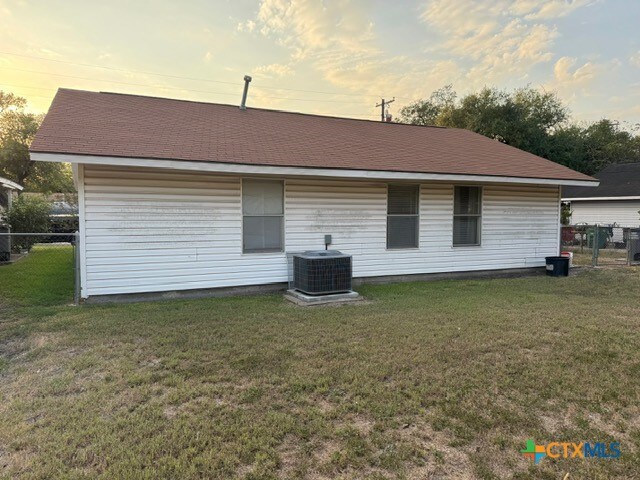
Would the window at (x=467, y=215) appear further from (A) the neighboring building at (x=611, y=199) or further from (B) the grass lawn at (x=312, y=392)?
(A) the neighboring building at (x=611, y=199)

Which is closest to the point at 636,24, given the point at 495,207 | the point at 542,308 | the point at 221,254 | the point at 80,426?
the point at 495,207

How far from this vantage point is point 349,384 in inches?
139

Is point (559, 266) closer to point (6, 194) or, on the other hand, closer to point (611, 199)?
point (611, 199)

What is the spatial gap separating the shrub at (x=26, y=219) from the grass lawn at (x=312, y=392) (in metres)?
10.8

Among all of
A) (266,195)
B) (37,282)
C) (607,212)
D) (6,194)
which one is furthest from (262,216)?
(607,212)

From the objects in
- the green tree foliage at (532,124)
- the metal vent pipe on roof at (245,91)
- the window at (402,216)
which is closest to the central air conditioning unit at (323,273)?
the window at (402,216)

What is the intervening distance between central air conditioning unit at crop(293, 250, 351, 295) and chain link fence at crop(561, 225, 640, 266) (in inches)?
343

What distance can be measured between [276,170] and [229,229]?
142cm

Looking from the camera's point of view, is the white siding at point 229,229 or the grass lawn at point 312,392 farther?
the white siding at point 229,229

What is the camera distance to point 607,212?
2145cm

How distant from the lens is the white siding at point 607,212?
20.2 m

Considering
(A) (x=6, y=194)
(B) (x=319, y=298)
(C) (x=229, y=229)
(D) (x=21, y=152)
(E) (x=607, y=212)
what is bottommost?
(B) (x=319, y=298)

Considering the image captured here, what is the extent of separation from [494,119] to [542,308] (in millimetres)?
27434

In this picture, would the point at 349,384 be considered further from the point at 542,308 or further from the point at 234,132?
the point at 234,132
